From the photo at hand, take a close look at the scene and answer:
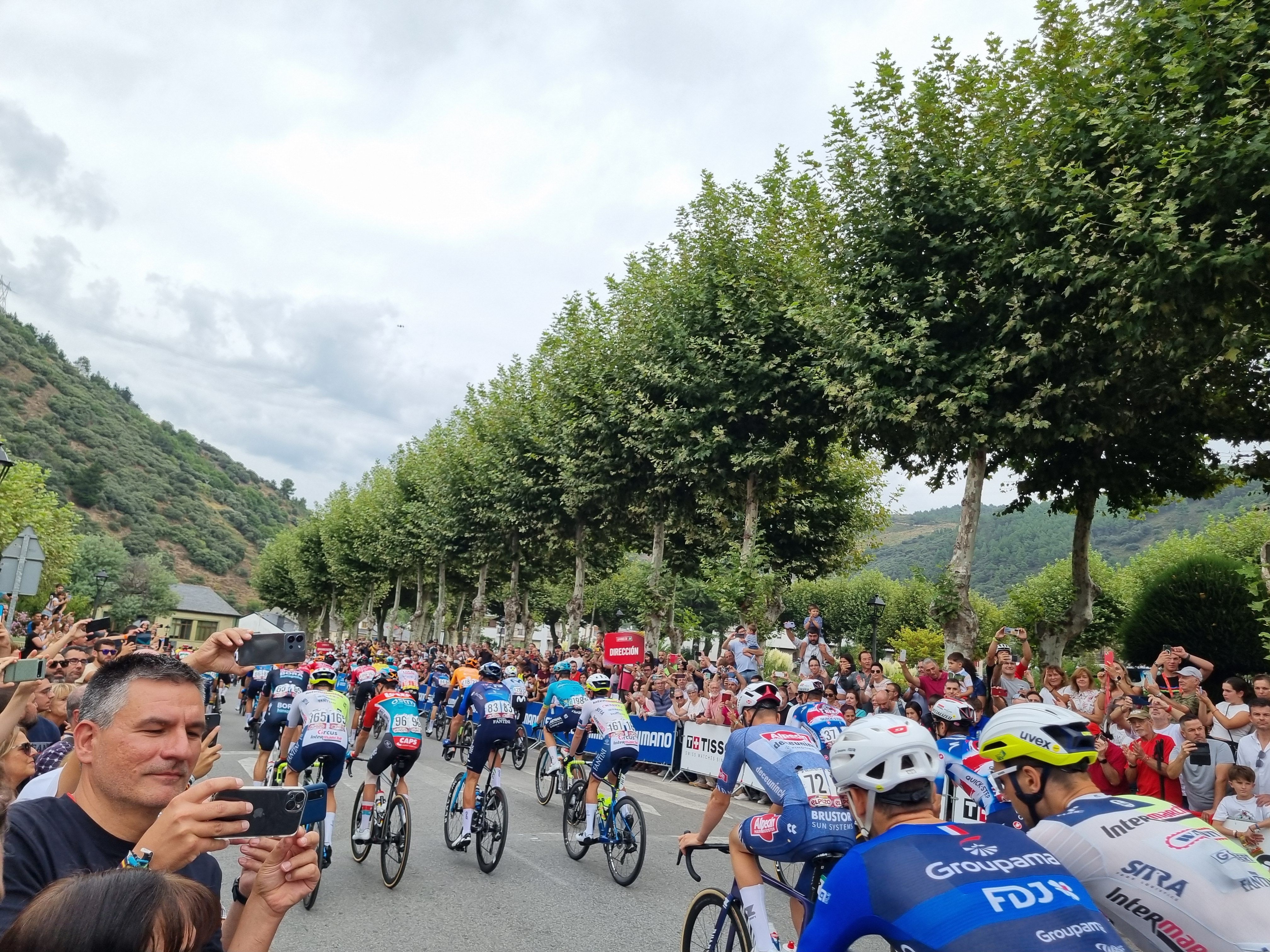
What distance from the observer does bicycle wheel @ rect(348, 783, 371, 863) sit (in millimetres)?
8461

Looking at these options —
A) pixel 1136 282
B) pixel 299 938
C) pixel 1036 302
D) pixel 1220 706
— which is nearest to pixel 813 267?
pixel 1036 302

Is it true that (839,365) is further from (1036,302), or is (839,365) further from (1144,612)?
(1144,612)

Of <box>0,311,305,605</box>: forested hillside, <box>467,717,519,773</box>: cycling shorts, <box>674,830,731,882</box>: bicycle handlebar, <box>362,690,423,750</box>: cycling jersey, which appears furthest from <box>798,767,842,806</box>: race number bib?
<box>0,311,305,605</box>: forested hillside

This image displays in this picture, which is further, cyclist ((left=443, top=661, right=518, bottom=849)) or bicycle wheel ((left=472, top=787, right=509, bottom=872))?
cyclist ((left=443, top=661, right=518, bottom=849))

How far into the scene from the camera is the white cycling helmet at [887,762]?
3.13 m

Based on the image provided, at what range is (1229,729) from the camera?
29.6 ft

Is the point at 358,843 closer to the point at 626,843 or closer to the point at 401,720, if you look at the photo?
the point at 401,720

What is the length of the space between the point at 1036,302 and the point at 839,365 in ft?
10.9

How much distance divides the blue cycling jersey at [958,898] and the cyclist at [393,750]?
6.11 meters

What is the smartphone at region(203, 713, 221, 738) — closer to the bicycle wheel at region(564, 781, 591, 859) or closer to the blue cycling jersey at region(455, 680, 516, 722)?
the blue cycling jersey at region(455, 680, 516, 722)

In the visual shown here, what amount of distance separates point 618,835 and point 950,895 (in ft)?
20.0

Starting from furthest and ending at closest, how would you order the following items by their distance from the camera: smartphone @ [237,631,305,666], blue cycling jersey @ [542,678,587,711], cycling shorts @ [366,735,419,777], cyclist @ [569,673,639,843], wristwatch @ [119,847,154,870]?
1. blue cycling jersey @ [542,678,587,711]
2. cyclist @ [569,673,639,843]
3. cycling shorts @ [366,735,419,777]
4. smartphone @ [237,631,305,666]
5. wristwatch @ [119,847,154,870]

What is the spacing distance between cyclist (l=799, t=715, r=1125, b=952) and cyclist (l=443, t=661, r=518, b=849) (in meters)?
6.43

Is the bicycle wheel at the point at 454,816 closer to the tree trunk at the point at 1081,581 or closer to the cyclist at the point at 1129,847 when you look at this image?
the cyclist at the point at 1129,847
